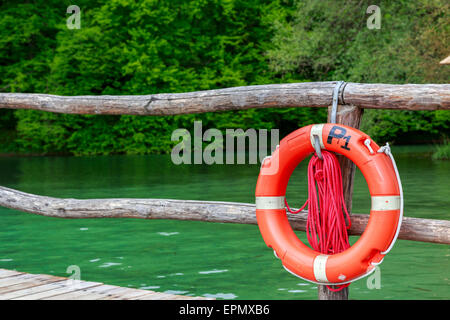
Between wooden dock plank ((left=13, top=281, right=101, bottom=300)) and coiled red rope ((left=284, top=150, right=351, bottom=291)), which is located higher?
coiled red rope ((left=284, top=150, right=351, bottom=291))

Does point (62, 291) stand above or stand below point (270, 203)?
below

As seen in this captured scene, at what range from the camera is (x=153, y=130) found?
23.6 meters

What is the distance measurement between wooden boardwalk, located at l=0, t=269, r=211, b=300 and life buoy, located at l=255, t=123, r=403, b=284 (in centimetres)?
45

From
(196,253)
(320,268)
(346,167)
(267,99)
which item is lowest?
(196,253)

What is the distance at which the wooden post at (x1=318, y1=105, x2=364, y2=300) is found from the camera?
9.85ft

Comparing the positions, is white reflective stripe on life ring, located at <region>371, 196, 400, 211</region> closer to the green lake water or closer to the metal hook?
the metal hook

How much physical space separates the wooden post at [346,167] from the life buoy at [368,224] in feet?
0.28

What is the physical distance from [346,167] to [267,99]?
1.47 ft

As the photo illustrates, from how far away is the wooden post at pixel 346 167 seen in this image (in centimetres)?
300

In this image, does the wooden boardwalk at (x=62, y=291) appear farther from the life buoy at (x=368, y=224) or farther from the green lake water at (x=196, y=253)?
the green lake water at (x=196, y=253)

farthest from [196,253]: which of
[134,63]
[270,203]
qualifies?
[134,63]

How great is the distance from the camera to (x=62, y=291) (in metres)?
3.34

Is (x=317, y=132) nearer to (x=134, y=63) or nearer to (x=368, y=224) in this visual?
(x=368, y=224)

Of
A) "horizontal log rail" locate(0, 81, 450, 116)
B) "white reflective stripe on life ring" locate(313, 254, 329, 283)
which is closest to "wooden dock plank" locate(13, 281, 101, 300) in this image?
"horizontal log rail" locate(0, 81, 450, 116)
